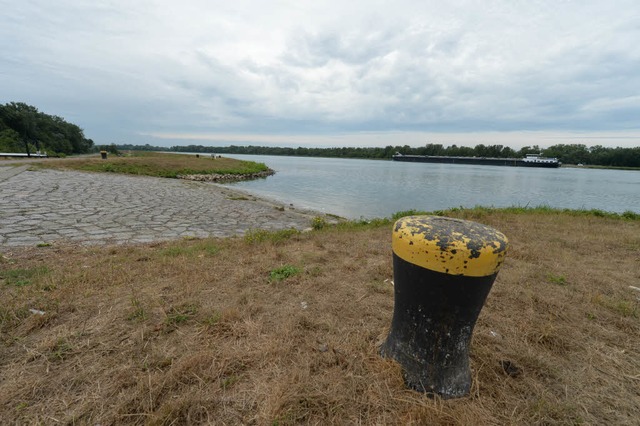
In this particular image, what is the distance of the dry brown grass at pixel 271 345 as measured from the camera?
1.68 m

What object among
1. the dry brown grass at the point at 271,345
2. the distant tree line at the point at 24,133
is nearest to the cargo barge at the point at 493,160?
the dry brown grass at the point at 271,345

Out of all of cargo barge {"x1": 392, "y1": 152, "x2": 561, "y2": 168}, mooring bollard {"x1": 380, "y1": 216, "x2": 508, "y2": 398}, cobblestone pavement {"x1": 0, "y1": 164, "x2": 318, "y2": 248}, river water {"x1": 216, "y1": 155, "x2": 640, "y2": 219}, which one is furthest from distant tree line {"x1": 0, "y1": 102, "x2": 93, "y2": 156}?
cargo barge {"x1": 392, "y1": 152, "x2": 561, "y2": 168}

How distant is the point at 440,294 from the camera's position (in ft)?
5.79

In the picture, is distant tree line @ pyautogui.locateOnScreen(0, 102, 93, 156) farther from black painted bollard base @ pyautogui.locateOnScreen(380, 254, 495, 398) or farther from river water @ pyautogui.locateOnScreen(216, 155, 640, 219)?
black painted bollard base @ pyautogui.locateOnScreen(380, 254, 495, 398)

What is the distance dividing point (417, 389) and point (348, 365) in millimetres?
475

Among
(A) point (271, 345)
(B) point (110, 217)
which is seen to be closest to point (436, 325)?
(A) point (271, 345)

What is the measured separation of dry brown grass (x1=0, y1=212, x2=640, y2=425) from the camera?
1.68 m

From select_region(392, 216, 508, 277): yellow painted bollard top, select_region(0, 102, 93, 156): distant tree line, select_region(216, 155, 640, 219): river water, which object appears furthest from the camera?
select_region(0, 102, 93, 156): distant tree line

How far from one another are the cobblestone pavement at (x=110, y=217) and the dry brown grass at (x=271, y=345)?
127 centimetres

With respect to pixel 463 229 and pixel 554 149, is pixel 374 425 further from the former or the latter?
pixel 554 149

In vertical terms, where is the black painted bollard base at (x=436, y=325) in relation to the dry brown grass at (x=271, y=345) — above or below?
above

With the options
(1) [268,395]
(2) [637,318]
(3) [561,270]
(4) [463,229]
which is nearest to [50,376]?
(1) [268,395]

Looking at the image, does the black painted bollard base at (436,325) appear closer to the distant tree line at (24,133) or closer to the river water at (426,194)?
the river water at (426,194)

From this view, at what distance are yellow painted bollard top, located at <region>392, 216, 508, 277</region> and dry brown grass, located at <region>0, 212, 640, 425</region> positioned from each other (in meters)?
0.83
